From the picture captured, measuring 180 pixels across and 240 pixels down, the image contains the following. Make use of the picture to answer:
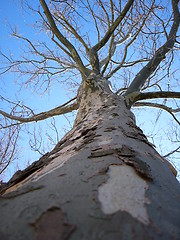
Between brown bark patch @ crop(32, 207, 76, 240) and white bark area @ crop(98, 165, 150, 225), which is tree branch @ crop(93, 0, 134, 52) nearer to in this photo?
white bark area @ crop(98, 165, 150, 225)

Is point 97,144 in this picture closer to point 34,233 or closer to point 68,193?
point 68,193

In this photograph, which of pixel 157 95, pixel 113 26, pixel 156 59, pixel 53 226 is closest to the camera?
pixel 53 226

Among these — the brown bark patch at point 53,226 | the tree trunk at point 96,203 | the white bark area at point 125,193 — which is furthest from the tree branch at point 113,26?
the brown bark patch at point 53,226

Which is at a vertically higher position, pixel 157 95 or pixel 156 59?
pixel 156 59

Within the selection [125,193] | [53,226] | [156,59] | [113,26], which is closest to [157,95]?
[156,59]

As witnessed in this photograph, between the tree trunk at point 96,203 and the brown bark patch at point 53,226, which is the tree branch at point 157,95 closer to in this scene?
the tree trunk at point 96,203

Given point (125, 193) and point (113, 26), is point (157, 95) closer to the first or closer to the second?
point (113, 26)

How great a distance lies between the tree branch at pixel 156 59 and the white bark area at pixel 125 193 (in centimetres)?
215

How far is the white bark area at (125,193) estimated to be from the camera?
44 centimetres

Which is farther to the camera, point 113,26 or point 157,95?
point 113,26

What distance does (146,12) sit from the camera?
3.29 meters

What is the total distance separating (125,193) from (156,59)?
3137 millimetres

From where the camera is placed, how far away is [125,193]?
20.3 inches

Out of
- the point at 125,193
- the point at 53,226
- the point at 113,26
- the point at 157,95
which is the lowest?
the point at 53,226
